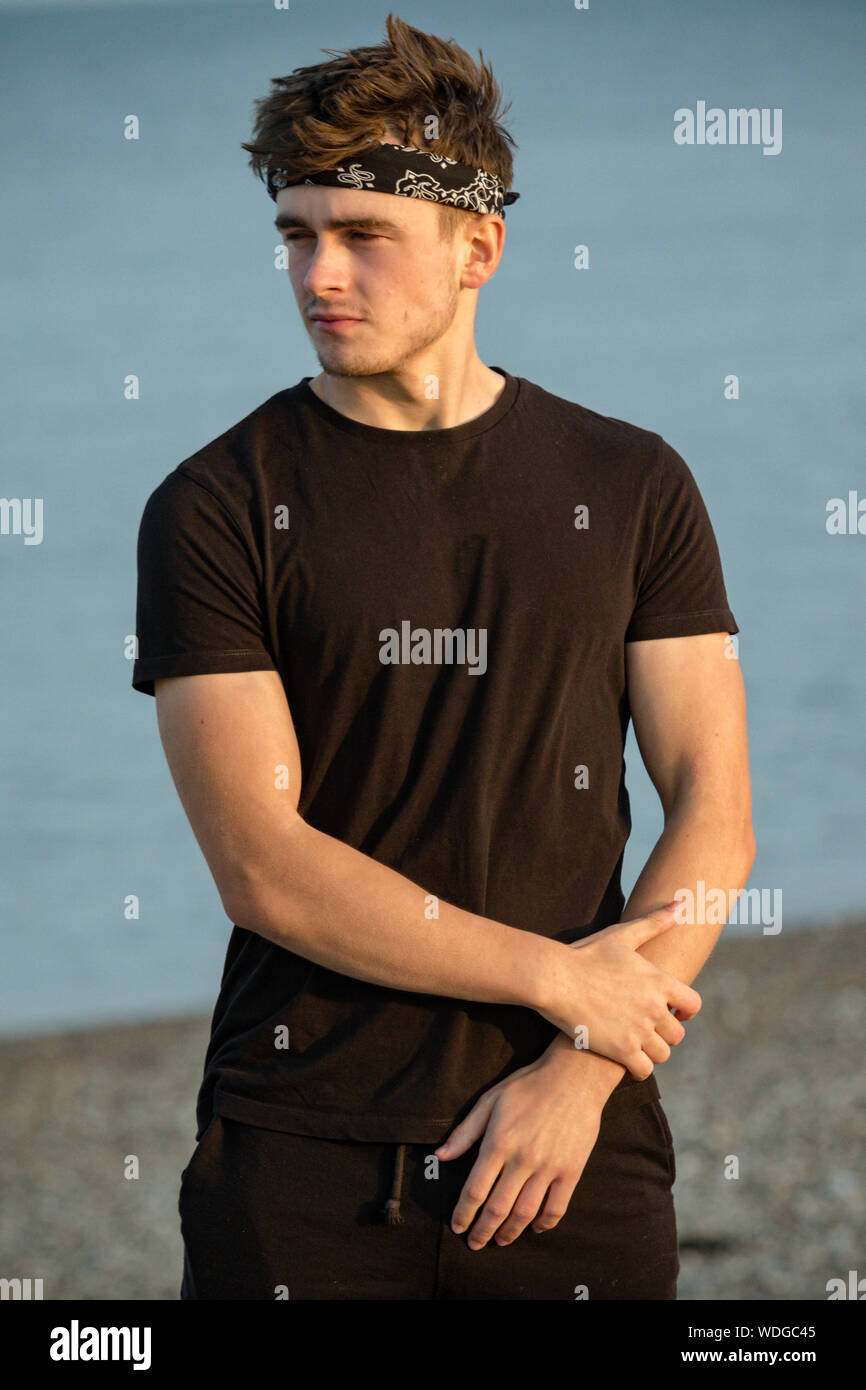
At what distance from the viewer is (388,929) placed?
2105 millimetres

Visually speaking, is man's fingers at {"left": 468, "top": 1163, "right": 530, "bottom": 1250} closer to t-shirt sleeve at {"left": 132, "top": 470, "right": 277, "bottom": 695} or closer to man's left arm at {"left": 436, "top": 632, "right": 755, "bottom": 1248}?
man's left arm at {"left": 436, "top": 632, "right": 755, "bottom": 1248}

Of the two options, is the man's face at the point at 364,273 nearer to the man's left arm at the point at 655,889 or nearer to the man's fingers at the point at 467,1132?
the man's left arm at the point at 655,889

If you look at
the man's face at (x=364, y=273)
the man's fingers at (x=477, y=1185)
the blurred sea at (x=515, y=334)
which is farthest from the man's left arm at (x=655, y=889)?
the blurred sea at (x=515, y=334)

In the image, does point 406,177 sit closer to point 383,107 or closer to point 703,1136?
point 383,107

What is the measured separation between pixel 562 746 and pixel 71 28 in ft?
56.6

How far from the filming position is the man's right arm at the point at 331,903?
2.11 m

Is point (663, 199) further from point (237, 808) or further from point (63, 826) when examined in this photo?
point (237, 808)

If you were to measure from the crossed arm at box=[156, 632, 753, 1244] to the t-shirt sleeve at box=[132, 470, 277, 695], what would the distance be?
0.09 ft

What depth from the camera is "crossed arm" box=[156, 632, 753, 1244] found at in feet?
6.93

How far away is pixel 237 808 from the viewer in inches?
A: 84.5

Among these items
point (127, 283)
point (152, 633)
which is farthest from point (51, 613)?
point (152, 633)

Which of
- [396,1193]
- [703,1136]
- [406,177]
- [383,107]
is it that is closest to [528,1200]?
[396,1193]

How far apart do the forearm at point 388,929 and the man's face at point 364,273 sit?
67 cm
